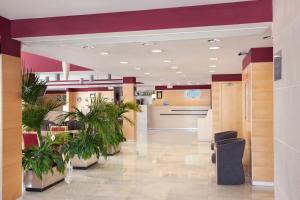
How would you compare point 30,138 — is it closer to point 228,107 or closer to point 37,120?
point 37,120

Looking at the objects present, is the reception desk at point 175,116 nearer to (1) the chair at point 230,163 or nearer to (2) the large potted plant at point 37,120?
(1) the chair at point 230,163

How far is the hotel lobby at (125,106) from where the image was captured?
123 inches

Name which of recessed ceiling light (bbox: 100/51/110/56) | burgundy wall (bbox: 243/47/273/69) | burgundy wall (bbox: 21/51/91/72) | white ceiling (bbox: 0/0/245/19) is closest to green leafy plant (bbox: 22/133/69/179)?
recessed ceiling light (bbox: 100/51/110/56)

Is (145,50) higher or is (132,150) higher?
(145,50)

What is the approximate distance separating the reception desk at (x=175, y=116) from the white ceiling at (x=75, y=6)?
47.2 ft

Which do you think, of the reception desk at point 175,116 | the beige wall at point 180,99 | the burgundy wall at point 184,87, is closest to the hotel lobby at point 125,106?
the reception desk at point 175,116

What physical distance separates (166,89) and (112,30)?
15.4 m

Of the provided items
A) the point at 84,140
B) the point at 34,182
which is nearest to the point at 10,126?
the point at 84,140

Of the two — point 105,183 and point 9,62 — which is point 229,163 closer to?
point 105,183

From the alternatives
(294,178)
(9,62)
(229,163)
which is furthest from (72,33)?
(229,163)

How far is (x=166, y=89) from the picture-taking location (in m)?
19.3

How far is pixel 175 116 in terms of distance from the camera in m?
18.1

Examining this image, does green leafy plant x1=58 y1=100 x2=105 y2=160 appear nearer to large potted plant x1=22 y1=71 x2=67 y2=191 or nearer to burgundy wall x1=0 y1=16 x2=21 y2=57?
large potted plant x1=22 y1=71 x2=67 y2=191

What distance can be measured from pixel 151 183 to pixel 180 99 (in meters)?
13.3
